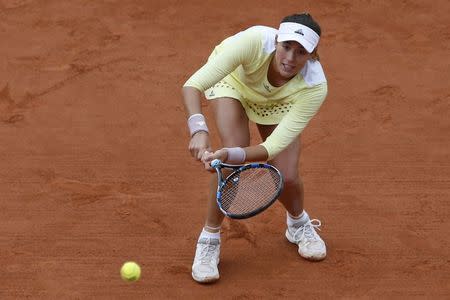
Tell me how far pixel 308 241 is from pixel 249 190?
72 cm

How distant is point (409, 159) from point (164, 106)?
169 centimetres

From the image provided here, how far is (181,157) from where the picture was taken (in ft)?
19.6

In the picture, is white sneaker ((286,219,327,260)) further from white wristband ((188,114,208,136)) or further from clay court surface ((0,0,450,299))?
white wristband ((188,114,208,136))

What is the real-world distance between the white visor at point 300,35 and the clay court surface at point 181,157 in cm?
126

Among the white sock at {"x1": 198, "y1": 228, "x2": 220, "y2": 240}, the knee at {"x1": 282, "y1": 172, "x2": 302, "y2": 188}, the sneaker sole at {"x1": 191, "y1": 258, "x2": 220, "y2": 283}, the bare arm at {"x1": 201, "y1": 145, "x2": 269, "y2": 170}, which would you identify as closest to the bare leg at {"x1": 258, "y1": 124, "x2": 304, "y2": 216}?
the knee at {"x1": 282, "y1": 172, "x2": 302, "y2": 188}

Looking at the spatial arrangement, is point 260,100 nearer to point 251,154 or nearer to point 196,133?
point 251,154

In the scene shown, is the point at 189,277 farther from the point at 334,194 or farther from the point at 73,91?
the point at 73,91

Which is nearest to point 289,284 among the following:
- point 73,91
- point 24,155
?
point 24,155

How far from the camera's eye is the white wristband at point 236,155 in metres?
4.42

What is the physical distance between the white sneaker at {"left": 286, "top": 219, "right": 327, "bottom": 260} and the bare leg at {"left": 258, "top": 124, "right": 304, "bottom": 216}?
Answer: 188mm

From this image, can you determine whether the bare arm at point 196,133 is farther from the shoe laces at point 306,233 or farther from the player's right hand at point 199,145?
the shoe laces at point 306,233

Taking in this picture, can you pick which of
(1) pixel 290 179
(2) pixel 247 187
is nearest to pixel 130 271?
(2) pixel 247 187

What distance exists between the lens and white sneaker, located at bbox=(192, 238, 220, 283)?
192 inches

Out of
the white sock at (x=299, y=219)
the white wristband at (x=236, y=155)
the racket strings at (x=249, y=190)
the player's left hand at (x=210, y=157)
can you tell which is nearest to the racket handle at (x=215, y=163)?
the player's left hand at (x=210, y=157)
